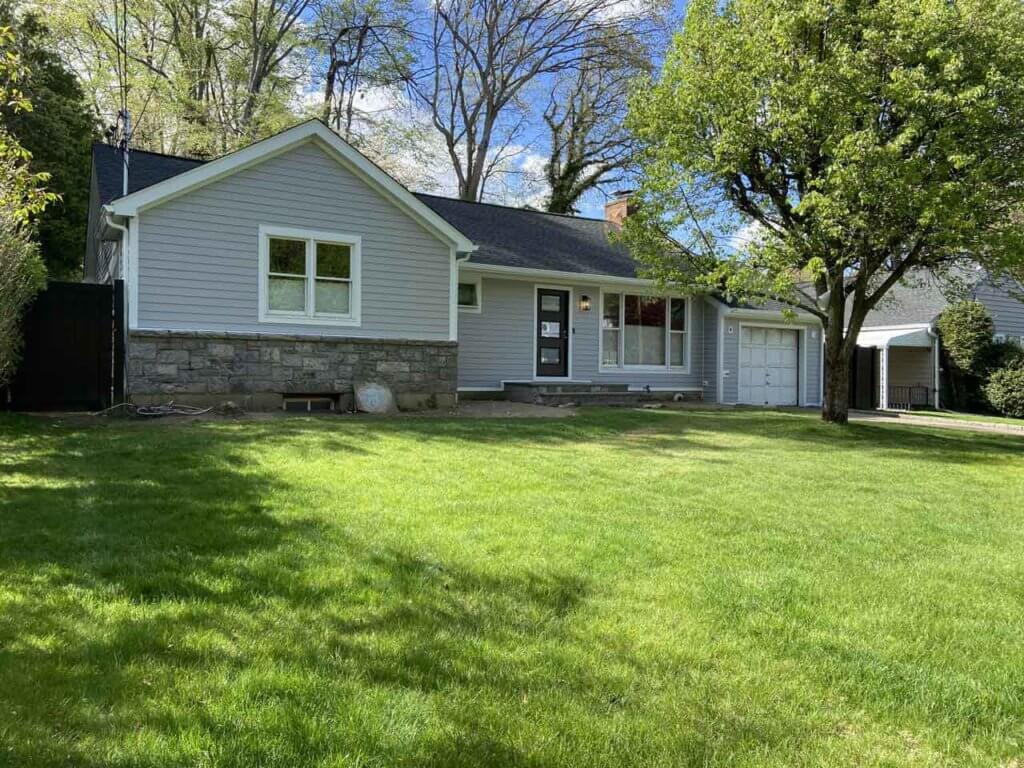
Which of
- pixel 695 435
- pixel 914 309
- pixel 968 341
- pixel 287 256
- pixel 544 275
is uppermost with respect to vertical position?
pixel 914 309

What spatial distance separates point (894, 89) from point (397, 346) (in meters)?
8.27

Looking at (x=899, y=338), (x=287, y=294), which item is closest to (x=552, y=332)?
(x=287, y=294)

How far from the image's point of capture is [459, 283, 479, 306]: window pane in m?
14.3

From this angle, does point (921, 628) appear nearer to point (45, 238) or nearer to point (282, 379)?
point (282, 379)

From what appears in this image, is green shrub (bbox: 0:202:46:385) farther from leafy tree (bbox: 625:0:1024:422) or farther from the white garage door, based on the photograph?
the white garage door

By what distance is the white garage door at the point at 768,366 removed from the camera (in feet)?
57.1

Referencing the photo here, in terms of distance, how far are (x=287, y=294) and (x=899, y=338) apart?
17463mm

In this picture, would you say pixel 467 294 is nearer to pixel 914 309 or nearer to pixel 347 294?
pixel 347 294

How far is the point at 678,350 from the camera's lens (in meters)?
16.9

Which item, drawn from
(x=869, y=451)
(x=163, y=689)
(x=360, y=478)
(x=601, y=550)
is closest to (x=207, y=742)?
(x=163, y=689)

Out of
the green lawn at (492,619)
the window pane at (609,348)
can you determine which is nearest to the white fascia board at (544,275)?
the window pane at (609,348)

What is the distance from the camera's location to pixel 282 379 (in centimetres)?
1115

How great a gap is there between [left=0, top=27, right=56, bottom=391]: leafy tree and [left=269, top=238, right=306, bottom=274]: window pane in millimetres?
3203

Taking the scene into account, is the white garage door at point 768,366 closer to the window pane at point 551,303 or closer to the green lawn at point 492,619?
the window pane at point 551,303
